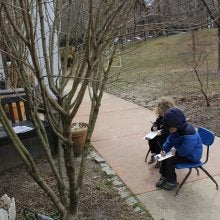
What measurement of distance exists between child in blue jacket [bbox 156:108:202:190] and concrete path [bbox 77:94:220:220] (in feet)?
0.65

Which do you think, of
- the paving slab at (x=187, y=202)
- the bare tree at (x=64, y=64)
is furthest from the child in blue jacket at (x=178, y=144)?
the bare tree at (x=64, y=64)

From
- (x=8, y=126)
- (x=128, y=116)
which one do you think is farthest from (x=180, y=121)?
(x=128, y=116)

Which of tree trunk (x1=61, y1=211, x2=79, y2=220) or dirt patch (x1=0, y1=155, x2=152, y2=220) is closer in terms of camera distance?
tree trunk (x1=61, y1=211, x2=79, y2=220)

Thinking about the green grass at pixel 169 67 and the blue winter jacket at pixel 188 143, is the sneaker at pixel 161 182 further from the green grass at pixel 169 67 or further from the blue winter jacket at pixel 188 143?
the green grass at pixel 169 67

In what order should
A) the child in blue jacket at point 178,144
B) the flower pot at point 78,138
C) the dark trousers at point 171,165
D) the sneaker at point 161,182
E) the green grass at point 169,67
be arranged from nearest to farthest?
the child in blue jacket at point 178,144 < the dark trousers at point 171,165 < the sneaker at point 161,182 < the flower pot at point 78,138 < the green grass at point 169,67

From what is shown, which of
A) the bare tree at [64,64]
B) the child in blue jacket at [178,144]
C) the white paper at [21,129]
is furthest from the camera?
the white paper at [21,129]

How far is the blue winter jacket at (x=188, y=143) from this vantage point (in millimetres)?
4414

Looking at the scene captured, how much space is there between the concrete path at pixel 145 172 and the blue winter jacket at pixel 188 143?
0.44 meters

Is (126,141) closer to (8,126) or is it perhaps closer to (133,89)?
(8,126)

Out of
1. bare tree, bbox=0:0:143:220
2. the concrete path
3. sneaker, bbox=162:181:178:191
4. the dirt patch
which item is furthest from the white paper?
sneaker, bbox=162:181:178:191

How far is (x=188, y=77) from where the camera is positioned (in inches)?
545

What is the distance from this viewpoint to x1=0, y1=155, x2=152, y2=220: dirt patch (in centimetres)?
415

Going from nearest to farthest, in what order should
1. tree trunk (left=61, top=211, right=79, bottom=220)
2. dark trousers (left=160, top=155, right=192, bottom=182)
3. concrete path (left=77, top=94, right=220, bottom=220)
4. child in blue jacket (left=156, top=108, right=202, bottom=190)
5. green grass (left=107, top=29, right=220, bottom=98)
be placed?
tree trunk (left=61, top=211, right=79, bottom=220) → concrete path (left=77, top=94, right=220, bottom=220) → child in blue jacket (left=156, top=108, right=202, bottom=190) → dark trousers (left=160, top=155, right=192, bottom=182) → green grass (left=107, top=29, right=220, bottom=98)

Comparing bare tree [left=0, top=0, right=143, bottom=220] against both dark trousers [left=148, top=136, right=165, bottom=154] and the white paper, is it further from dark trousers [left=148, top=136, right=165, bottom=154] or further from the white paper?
the white paper
